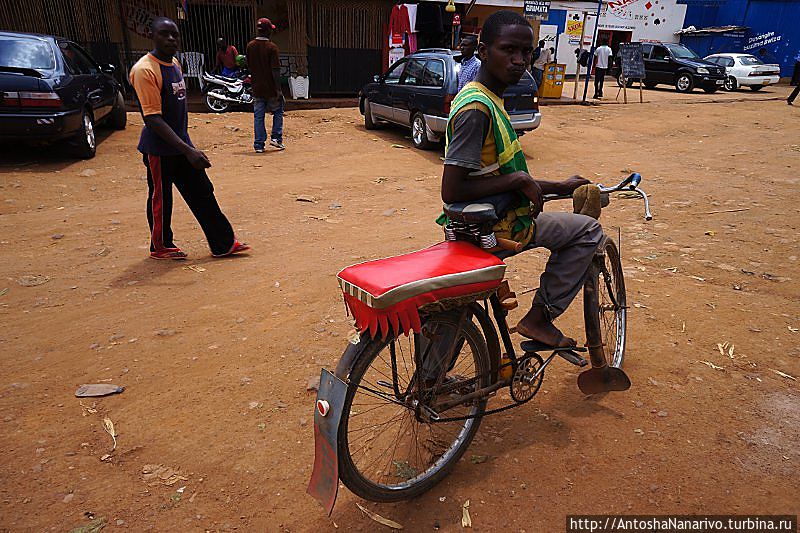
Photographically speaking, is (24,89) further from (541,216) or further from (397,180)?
(541,216)

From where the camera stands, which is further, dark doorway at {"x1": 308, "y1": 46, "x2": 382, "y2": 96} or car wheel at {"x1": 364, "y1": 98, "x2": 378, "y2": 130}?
dark doorway at {"x1": 308, "y1": 46, "x2": 382, "y2": 96}

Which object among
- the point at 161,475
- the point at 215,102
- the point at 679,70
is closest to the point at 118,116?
the point at 215,102

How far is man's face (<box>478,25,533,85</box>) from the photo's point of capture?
2211 mm

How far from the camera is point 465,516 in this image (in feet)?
7.39

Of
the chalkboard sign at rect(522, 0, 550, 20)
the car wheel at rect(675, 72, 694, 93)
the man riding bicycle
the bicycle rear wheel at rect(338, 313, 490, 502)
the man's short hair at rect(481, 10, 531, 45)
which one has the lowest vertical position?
the bicycle rear wheel at rect(338, 313, 490, 502)

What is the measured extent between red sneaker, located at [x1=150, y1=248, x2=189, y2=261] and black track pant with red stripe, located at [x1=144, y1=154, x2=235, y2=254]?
0.13 ft

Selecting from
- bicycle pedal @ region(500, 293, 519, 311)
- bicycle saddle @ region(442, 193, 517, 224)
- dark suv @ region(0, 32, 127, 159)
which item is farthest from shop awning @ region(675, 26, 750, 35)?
bicycle pedal @ region(500, 293, 519, 311)

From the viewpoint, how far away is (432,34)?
16.0 m

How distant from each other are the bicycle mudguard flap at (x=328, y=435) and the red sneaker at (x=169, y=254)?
135 inches

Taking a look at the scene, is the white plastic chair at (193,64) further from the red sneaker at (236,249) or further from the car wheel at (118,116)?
the red sneaker at (236,249)

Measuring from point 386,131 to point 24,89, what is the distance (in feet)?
22.3

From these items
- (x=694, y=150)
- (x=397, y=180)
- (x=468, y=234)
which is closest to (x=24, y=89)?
(x=397, y=180)

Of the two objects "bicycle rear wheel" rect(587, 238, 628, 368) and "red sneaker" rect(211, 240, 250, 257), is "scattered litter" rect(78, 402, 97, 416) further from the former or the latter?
"bicycle rear wheel" rect(587, 238, 628, 368)

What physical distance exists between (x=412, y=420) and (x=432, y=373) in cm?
43
